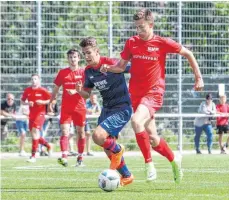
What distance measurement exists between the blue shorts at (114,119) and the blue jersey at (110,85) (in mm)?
75

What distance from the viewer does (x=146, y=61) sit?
41.7 ft

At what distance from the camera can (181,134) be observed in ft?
91.7

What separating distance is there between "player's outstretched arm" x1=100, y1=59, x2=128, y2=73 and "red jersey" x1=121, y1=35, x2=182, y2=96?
184 millimetres

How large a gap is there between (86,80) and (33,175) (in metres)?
2.84

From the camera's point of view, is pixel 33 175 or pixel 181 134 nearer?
pixel 33 175

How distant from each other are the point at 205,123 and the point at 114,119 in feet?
49.3

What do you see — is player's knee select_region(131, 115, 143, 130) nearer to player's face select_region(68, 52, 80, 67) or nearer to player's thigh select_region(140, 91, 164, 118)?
player's thigh select_region(140, 91, 164, 118)

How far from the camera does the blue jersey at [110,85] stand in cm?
1248

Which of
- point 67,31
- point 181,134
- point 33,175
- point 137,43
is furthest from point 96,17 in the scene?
point 137,43

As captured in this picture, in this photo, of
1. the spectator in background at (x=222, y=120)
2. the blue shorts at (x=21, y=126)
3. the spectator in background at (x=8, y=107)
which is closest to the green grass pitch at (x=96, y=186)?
the spectator in background at (x=8, y=107)

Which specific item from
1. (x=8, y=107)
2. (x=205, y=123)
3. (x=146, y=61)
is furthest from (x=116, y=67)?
(x=205, y=123)

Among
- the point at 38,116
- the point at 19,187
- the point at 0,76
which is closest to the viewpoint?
the point at 19,187

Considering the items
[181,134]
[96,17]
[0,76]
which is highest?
[96,17]

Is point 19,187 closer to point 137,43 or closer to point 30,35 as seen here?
point 137,43
